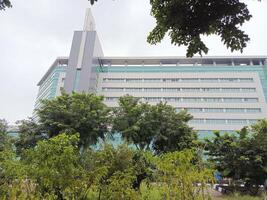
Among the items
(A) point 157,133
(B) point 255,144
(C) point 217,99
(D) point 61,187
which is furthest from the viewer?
(C) point 217,99

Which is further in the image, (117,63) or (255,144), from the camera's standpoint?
(117,63)

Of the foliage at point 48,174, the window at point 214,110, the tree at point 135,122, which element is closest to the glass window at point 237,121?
the window at point 214,110

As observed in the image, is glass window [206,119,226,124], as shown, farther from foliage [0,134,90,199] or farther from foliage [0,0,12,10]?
foliage [0,0,12,10]

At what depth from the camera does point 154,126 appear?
20.0m

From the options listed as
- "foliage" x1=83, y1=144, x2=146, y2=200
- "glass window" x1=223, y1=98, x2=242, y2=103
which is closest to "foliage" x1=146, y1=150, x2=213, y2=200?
"foliage" x1=83, y1=144, x2=146, y2=200

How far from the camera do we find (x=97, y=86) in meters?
57.2

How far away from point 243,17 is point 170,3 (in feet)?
1.98

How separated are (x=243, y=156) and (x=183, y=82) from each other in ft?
130

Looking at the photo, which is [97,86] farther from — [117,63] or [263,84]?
[263,84]

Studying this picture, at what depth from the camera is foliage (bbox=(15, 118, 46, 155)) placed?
19484 millimetres

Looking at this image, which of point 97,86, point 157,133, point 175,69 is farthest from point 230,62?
point 157,133

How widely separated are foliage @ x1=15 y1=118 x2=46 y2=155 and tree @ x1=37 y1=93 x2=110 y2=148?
0.55 metres

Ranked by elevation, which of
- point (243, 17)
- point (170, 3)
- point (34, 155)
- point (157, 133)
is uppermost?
point (157, 133)

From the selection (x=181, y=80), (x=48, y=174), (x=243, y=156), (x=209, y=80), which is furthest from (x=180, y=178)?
(x=209, y=80)
